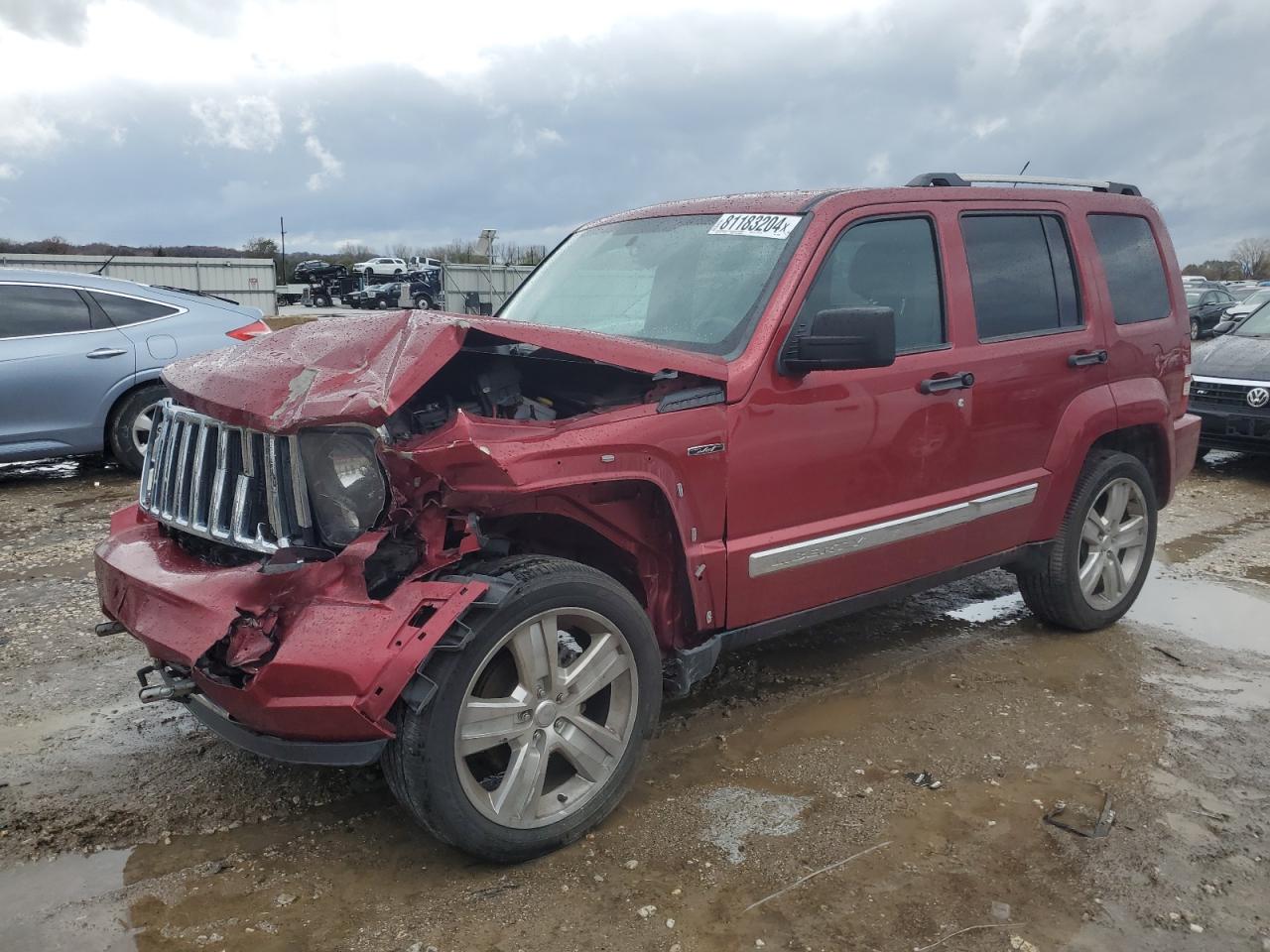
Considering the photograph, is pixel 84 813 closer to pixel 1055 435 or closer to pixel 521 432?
pixel 521 432

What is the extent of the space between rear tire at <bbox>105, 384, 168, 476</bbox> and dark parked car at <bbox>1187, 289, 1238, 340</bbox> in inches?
334

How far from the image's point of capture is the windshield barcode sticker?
3.60 m

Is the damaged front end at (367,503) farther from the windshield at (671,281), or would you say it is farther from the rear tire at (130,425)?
the rear tire at (130,425)

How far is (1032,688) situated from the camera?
4.20 meters

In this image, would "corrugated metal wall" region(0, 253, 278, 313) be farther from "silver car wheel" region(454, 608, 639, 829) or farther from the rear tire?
"silver car wheel" region(454, 608, 639, 829)

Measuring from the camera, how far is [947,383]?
381cm

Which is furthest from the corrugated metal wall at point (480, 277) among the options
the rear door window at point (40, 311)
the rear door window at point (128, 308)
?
the rear door window at point (40, 311)

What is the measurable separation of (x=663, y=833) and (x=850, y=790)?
694 mm

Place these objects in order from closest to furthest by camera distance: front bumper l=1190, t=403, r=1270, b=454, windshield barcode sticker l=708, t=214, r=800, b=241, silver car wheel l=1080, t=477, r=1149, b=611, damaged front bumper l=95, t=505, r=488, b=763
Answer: damaged front bumper l=95, t=505, r=488, b=763, windshield barcode sticker l=708, t=214, r=800, b=241, silver car wheel l=1080, t=477, r=1149, b=611, front bumper l=1190, t=403, r=1270, b=454

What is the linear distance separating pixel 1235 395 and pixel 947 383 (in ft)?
20.9

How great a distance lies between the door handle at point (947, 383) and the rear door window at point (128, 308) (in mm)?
6584

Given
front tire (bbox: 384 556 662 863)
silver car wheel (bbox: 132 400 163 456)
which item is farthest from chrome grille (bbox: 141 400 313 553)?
silver car wheel (bbox: 132 400 163 456)

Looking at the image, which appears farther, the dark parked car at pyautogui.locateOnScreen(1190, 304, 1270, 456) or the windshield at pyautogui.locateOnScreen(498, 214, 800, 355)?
the dark parked car at pyautogui.locateOnScreen(1190, 304, 1270, 456)

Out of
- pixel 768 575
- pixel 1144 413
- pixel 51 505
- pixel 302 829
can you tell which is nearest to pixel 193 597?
pixel 302 829
